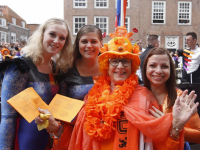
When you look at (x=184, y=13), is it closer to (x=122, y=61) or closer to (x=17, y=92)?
(x=122, y=61)

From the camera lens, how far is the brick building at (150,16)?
1775 cm

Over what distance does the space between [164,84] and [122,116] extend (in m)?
0.55

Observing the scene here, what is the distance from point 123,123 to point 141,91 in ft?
1.16

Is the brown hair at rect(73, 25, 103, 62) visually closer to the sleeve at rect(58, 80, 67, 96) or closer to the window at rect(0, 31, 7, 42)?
the sleeve at rect(58, 80, 67, 96)

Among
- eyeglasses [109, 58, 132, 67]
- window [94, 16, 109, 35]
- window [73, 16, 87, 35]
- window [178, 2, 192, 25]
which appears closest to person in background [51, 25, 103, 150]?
eyeglasses [109, 58, 132, 67]

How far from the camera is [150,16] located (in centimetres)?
1778

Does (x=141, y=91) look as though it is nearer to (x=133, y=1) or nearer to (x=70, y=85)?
(x=70, y=85)

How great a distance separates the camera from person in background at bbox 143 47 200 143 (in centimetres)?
169

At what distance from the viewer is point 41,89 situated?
193cm

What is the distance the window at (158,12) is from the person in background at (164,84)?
682 inches

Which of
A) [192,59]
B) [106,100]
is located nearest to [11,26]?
[192,59]

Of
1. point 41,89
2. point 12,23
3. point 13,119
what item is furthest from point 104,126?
point 12,23

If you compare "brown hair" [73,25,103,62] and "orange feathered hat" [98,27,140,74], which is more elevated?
"brown hair" [73,25,103,62]

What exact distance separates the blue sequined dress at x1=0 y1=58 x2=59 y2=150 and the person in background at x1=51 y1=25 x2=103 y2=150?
0.20 metres
